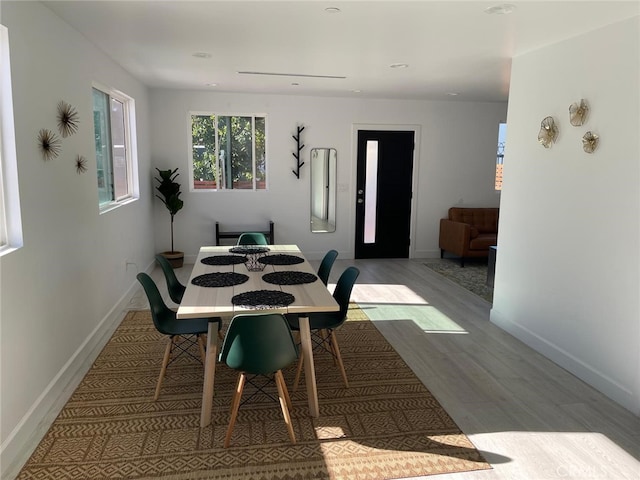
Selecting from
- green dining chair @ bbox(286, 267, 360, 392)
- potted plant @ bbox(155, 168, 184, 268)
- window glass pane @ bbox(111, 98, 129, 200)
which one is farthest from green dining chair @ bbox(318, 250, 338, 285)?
potted plant @ bbox(155, 168, 184, 268)

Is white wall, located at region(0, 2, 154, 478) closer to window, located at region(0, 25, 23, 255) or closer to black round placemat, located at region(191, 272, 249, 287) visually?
window, located at region(0, 25, 23, 255)

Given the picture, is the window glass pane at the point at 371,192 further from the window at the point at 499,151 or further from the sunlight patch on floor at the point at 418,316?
the sunlight patch on floor at the point at 418,316

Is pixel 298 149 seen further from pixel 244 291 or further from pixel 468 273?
pixel 244 291

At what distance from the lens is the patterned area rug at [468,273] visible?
5957 millimetres

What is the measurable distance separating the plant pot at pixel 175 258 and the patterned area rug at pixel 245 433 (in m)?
3.26

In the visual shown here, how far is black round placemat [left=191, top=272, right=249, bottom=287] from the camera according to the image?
3.18 metres

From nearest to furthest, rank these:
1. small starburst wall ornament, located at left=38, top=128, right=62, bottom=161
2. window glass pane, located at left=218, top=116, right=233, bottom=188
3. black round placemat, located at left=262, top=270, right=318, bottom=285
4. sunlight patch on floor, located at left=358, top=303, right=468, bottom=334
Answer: small starburst wall ornament, located at left=38, top=128, right=62, bottom=161 < black round placemat, located at left=262, top=270, right=318, bottom=285 < sunlight patch on floor, located at left=358, top=303, right=468, bottom=334 < window glass pane, located at left=218, top=116, right=233, bottom=188

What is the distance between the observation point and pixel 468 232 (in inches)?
282

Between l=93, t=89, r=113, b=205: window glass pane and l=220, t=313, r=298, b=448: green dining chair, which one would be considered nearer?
l=220, t=313, r=298, b=448: green dining chair

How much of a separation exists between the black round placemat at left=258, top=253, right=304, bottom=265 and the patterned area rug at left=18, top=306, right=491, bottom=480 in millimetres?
840

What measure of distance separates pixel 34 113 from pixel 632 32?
12.3ft

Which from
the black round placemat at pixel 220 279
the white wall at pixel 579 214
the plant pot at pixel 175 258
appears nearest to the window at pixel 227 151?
the plant pot at pixel 175 258

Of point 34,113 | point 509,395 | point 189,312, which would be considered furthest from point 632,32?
point 34,113

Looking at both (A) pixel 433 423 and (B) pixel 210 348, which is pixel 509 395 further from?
(B) pixel 210 348
